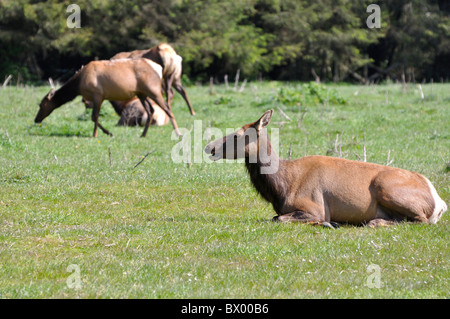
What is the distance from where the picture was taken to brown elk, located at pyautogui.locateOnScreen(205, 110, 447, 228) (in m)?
8.52

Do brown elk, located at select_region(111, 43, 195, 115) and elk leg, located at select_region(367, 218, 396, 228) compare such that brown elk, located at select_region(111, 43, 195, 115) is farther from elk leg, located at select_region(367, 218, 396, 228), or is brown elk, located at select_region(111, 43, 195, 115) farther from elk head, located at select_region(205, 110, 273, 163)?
elk leg, located at select_region(367, 218, 396, 228)

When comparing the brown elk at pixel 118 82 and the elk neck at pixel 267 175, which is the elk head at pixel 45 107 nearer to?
the brown elk at pixel 118 82

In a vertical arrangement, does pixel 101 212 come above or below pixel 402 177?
below

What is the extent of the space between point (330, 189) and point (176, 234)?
2100 mm

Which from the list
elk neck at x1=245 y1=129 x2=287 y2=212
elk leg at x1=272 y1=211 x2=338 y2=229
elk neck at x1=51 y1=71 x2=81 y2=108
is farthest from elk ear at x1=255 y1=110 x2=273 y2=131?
elk neck at x1=51 y1=71 x2=81 y2=108

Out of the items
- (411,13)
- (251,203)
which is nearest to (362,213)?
(251,203)

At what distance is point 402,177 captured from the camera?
28.1 feet

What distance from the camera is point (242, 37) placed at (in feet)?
141

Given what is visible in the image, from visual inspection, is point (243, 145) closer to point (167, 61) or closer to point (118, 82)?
point (118, 82)

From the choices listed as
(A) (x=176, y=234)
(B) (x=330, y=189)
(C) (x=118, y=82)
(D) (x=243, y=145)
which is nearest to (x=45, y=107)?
(C) (x=118, y=82)

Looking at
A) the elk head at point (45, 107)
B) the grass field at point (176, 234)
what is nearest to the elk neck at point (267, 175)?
the grass field at point (176, 234)
